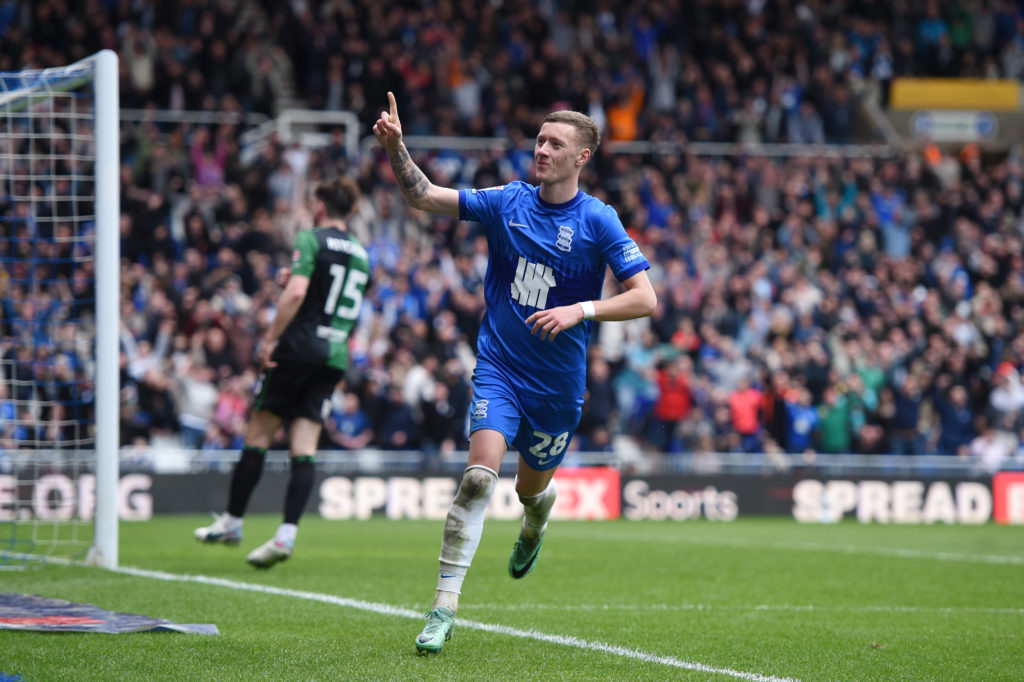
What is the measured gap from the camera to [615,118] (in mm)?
26047

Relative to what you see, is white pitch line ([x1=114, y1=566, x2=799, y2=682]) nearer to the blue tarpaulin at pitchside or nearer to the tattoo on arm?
the blue tarpaulin at pitchside

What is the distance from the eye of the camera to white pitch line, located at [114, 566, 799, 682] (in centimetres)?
554

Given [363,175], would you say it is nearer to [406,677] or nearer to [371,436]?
[371,436]

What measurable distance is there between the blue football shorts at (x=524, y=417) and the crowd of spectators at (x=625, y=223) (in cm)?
949

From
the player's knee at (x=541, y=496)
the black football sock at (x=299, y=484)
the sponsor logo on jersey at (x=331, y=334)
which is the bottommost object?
the black football sock at (x=299, y=484)

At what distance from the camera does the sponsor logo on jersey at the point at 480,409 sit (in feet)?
20.2

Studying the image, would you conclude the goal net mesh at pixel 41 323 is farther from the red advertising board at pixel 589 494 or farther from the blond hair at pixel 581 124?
the red advertising board at pixel 589 494

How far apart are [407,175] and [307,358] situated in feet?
11.4

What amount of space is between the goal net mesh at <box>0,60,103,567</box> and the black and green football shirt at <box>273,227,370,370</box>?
74.7 inches

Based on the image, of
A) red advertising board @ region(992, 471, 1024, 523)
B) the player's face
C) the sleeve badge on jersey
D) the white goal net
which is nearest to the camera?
the sleeve badge on jersey

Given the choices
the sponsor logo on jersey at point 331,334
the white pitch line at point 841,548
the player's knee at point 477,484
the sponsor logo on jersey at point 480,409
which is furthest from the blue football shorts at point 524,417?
the white pitch line at point 841,548

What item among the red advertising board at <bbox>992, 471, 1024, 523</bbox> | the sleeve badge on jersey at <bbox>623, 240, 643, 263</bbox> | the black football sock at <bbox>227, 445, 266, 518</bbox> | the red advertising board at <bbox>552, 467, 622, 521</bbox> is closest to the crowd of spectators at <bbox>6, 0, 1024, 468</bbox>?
the red advertising board at <bbox>992, 471, 1024, 523</bbox>

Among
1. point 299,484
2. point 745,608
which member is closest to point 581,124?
point 745,608

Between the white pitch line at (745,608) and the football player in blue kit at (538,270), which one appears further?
the white pitch line at (745,608)
